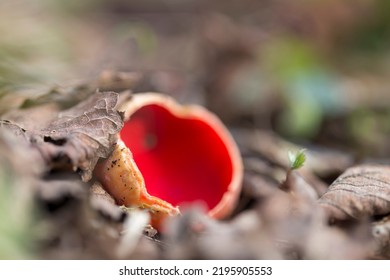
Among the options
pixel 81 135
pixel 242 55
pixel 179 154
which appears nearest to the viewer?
pixel 81 135

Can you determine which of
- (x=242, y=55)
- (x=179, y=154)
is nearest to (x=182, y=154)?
(x=179, y=154)

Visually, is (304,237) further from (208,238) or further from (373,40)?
(373,40)

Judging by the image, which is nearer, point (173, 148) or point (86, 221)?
point (86, 221)

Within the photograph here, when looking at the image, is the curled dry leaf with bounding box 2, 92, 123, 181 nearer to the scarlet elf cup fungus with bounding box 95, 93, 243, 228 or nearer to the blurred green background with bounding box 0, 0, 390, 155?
the scarlet elf cup fungus with bounding box 95, 93, 243, 228

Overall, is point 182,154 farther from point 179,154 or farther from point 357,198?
point 357,198

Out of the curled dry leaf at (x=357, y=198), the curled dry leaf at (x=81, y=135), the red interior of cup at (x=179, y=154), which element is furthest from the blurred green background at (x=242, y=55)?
the curled dry leaf at (x=357, y=198)

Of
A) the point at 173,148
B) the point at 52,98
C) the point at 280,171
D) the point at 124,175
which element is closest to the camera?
the point at 124,175

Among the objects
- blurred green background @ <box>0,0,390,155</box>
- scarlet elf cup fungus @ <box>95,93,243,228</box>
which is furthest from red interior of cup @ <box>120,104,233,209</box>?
blurred green background @ <box>0,0,390,155</box>
